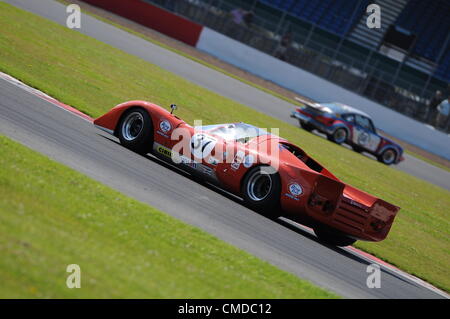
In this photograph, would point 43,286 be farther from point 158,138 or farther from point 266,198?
point 158,138

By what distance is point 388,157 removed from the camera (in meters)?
25.0

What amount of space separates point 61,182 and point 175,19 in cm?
2997

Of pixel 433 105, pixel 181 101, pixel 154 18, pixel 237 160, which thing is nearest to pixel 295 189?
pixel 237 160

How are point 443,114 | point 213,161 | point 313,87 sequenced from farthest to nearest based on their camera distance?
point 313,87 → point 443,114 → point 213,161

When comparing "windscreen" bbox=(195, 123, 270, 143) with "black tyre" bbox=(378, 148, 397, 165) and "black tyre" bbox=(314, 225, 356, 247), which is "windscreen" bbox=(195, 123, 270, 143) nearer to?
"black tyre" bbox=(314, 225, 356, 247)

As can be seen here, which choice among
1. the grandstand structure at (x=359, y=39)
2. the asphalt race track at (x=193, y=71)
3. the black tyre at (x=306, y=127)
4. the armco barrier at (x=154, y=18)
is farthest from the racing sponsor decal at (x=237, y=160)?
the armco barrier at (x=154, y=18)

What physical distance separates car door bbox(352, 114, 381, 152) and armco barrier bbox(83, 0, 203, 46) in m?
13.5

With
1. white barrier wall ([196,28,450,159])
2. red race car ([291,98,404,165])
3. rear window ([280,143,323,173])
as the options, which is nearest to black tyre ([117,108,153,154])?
rear window ([280,143,323,173])

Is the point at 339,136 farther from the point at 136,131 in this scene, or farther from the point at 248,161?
the point at 248,161

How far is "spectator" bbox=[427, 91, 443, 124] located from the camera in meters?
34.5

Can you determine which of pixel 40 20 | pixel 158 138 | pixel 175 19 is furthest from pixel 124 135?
pixel 175 19

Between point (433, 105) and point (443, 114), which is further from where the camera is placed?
point (433, 105)

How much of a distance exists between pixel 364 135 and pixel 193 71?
6.70m

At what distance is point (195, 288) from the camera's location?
5.59 metres
